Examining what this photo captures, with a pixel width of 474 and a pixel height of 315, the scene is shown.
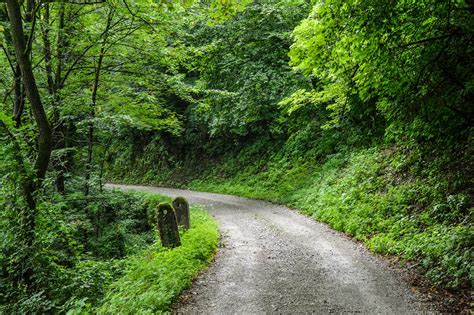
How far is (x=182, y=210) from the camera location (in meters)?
10.3

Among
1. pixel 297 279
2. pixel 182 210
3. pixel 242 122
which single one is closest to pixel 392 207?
pixel 297 279

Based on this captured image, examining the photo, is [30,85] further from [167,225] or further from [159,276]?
[159,276]

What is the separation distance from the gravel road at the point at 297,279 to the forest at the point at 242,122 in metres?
0.51

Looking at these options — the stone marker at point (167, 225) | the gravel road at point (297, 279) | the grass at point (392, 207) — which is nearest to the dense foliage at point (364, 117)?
the grass at point (392, 207)

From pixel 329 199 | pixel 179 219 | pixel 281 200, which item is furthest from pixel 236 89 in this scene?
pixel 179 219

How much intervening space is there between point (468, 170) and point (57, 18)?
12.7m

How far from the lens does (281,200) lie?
16219mm

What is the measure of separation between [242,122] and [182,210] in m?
10.2

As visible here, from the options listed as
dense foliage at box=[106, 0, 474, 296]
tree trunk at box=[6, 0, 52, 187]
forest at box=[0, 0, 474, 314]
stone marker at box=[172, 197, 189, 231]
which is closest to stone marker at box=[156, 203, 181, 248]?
forest at box=[0, 0, 474, 314]

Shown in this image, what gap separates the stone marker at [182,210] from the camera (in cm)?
1020

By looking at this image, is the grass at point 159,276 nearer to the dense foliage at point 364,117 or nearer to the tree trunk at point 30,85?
the tree trunk at point 30,85

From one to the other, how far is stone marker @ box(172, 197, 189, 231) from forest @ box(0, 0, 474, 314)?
0.39 meters

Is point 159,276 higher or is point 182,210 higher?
point 182,210

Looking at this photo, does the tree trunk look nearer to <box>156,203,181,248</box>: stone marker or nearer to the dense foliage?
<box>156,203,181,248</box>: stone marker
